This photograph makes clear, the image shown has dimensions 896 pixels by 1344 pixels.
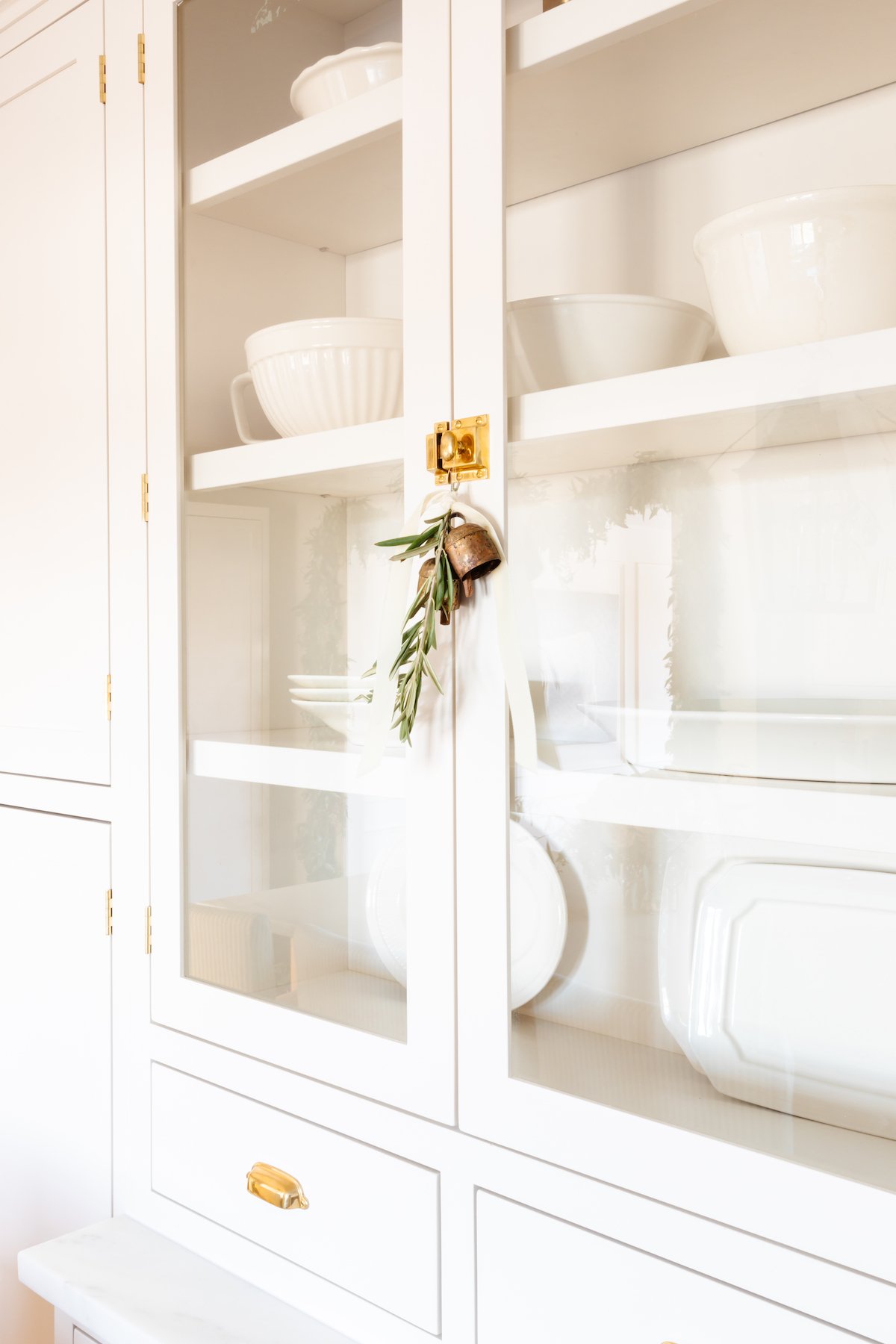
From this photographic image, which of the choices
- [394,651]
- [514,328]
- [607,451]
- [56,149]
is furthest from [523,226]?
[56,149]

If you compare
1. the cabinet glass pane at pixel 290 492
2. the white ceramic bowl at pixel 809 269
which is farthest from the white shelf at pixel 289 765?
the white ceramic bowl at pixel 809 269

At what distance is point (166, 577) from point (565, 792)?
56 cm

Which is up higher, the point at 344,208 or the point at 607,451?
the point at 344,208

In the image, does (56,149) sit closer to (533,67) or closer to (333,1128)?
(533,67)

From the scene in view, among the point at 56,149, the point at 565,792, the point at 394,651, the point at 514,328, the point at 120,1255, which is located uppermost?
the point at 56,149

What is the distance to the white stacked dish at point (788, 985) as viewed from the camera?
0.69 metres

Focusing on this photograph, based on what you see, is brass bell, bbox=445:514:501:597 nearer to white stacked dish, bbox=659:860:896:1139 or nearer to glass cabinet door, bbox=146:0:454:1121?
glass cabinet door, bbox=146:0:454:1121

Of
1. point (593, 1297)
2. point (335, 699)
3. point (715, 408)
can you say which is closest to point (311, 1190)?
point (593, 1297)

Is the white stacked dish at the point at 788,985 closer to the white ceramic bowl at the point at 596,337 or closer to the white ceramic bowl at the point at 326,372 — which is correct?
the white ceramic bowl at the point at 596,337

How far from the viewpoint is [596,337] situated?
0.82 m

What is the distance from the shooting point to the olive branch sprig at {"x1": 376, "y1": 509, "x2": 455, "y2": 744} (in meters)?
0.86

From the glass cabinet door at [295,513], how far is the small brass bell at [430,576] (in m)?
0.03

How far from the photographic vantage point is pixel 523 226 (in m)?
0.85

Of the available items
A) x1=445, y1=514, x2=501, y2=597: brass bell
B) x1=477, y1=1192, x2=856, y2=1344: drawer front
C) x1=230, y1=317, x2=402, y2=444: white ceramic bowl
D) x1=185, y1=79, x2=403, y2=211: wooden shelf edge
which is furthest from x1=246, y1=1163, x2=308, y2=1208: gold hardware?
x1=185, y1=79, x2=403, y2=211: wooden shelf edge
